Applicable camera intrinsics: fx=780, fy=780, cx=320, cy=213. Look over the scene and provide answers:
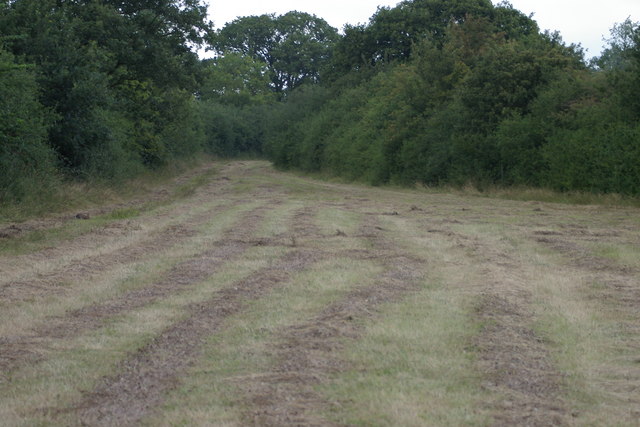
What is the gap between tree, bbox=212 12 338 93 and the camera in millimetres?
107188

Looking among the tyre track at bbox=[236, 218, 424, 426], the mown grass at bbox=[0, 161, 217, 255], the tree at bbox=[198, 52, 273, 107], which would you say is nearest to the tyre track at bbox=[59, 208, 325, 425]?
the tyre track at bbox=[236, 218, 424, 426]

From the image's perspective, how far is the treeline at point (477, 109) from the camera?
83.4 feet

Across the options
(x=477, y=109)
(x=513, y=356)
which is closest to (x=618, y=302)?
(x=513, y=356)

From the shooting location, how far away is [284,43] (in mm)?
108375

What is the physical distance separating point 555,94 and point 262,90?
79292 mm

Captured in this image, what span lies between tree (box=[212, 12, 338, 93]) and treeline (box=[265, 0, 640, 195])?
48.6 m

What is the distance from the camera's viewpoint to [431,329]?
285 inches

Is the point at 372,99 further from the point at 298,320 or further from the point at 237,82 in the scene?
the point at 237,82

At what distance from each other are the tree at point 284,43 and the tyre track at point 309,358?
9879 cm

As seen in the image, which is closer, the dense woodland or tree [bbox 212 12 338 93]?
the dense woodland

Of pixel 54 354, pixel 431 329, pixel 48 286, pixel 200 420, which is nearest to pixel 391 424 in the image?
pixel 200 420

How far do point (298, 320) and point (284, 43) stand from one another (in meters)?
104

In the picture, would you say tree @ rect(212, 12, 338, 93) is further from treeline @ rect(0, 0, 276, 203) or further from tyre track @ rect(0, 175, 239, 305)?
tyre track @ rect(0, 175, 239, 305)

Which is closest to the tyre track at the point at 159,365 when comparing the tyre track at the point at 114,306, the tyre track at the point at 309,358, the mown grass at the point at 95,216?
the tyre track at the point at 309,358
